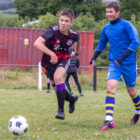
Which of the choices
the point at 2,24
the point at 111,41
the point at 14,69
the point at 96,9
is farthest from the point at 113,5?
the point at 96,9

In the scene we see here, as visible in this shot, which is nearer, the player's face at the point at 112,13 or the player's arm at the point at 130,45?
the player's arm at the point at 130,45

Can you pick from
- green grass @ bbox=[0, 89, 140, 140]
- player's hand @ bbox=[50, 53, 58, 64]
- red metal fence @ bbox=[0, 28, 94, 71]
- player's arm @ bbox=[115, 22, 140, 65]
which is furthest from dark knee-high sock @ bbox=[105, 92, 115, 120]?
red metal fence @ bbox=[0, 28, 94, 71]

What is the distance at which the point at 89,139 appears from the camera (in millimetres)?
5332

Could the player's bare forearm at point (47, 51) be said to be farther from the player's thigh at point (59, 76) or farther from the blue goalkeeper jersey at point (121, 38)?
the blue goalkeeper jersey at point (121, 38)

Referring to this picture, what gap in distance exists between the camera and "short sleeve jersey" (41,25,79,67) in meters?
6.41

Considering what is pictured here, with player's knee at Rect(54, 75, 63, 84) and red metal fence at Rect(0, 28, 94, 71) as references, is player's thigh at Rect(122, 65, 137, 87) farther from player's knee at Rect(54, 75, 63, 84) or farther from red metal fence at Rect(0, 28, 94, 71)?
red metal fence at Rect(0, 28, 94, 71)

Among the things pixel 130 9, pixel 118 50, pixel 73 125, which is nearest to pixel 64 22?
pixel 118 50

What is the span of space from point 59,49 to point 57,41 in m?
0.16

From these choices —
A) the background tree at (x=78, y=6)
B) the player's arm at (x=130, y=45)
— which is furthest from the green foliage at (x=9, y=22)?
the player's arm at (x=130, y=45)

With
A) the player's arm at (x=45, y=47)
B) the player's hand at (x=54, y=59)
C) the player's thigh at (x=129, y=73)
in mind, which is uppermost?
the player's arm at (x=45, y=47)

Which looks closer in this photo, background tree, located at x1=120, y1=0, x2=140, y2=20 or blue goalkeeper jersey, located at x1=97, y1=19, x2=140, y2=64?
blue goalkeeper jersey, located at x1=97, y1=19, x2=140, y2=64

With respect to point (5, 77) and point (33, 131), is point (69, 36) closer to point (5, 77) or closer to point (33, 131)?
point (33, 131)

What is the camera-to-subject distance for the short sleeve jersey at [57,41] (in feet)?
21.0

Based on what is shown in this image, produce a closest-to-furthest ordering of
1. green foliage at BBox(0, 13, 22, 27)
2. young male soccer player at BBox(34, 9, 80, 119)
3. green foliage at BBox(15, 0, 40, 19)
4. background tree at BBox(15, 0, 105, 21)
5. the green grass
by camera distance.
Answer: the green grass, young male soccer player at BBox(34, 9, 80, 119), green foliage at BBox(0, 13, 22, 27), background tree at BBox(15, 0, 105, 21), green foliage at BBox(15, 0, 40, 19)
